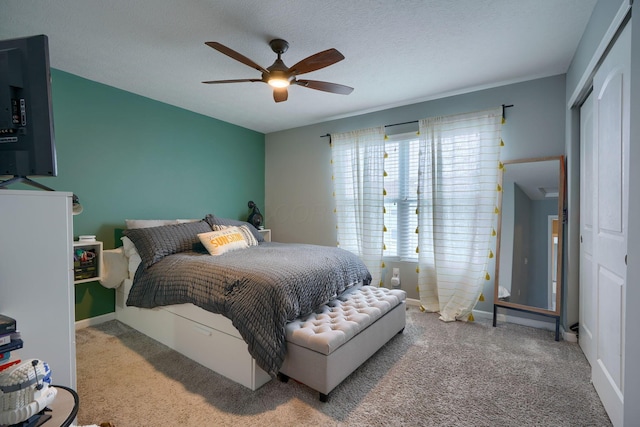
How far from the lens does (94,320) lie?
2920mm

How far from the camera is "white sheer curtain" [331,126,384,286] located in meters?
3.68

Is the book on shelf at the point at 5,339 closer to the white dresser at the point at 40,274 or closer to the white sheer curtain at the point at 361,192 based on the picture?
the white dresser at the point at 40,274

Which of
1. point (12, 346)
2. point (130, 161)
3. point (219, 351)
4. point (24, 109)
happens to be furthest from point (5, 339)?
point (130, 161)

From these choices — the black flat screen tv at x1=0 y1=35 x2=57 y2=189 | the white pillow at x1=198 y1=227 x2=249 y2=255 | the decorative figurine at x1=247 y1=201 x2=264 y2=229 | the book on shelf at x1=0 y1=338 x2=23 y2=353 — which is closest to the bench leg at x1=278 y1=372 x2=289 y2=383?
the white pillow at x1=198 y1=227 x2=249 y2=255

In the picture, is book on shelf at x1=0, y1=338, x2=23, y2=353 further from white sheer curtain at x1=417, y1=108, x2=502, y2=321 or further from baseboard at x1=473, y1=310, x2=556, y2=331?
baseboard at x1=473, y1=310, x2=556, y2=331

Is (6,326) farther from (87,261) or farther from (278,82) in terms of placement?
(87,261)

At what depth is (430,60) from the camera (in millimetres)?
2510

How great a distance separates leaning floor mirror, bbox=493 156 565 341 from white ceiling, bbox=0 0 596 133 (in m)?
0.95

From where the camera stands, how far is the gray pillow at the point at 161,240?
259 centimetres

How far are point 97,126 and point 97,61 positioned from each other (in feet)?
2.20

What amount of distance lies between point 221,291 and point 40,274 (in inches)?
41.4

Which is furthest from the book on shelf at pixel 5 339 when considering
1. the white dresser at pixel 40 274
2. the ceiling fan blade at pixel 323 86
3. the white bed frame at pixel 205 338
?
the ceiling fan blade at pixel 323 86

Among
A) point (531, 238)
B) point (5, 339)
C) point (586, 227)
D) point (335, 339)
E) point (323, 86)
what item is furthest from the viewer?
point (531, 238)

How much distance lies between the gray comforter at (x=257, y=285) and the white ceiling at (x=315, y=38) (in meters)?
1.70
